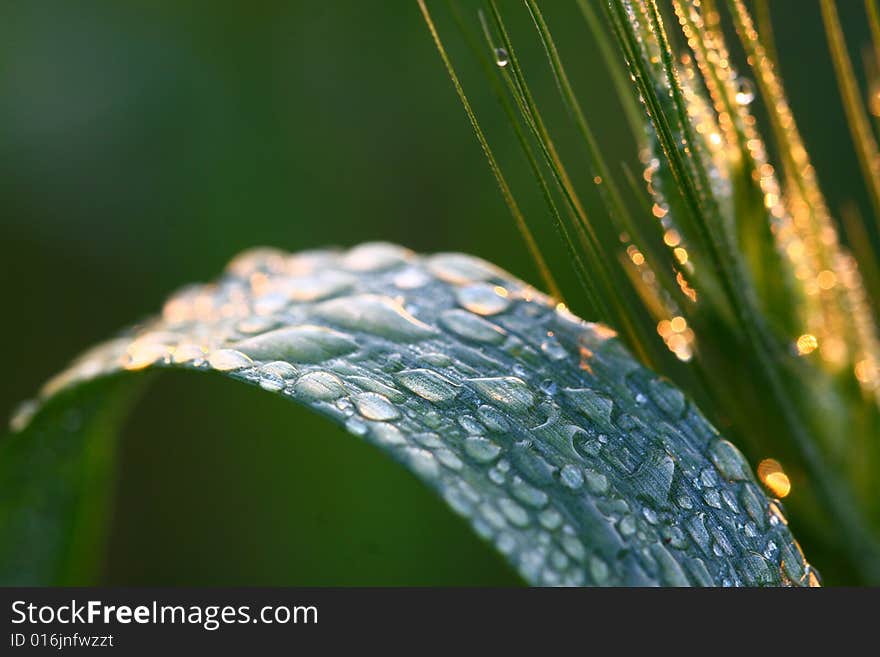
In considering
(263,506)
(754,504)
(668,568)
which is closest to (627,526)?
(668,568)

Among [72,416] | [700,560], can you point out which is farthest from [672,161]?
[72,416]

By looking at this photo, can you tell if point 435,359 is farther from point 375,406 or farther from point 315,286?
point 315,286

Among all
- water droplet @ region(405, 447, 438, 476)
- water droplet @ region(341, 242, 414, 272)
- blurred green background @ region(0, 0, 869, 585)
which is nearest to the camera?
water droplet @ region(405, 447, 438, 476)

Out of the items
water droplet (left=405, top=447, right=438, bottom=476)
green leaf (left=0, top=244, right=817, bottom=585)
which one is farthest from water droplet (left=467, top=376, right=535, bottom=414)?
water droplet (left=405, top=447, right=438, bottom=476)

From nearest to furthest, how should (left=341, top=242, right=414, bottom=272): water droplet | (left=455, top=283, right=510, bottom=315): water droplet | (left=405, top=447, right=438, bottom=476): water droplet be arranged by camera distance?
1. (left=405, top=447, right=438, bottom=476): water droplet
2. (left=455, top=283, right=510, bottom=315): water droplet
3. (left=341, top=242, right=414, bottom=272): water droplet

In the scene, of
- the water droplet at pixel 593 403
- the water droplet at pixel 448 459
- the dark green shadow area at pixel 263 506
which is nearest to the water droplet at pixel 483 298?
the water droplet at pixel 593 403

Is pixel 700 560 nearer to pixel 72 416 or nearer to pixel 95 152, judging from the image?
pixel 72 416

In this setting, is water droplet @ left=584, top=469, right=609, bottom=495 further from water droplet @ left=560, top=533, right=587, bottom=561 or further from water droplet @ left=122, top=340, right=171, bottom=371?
water droplet @ left=122, top=340, right=171, bottom=371
